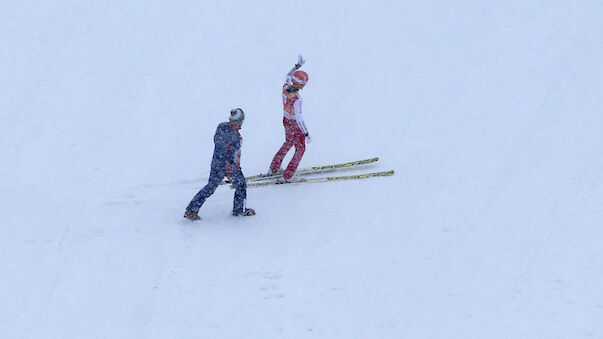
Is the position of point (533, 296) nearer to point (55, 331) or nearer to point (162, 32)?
point (55, 331)

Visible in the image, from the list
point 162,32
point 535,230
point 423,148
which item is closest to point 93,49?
point 162,32

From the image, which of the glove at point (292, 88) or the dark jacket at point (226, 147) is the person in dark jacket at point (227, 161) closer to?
the dark jacket at point (226, 147)

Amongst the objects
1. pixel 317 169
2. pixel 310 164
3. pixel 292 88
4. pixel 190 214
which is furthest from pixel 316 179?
pixel 190 214

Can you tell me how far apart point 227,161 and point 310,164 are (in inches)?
114

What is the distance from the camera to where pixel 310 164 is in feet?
39.6

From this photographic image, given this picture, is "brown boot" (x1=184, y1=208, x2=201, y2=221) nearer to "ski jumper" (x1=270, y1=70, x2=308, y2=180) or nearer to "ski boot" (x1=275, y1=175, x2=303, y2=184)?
"ski boot" (x1=275, y1=175, x2=303, y2=184)

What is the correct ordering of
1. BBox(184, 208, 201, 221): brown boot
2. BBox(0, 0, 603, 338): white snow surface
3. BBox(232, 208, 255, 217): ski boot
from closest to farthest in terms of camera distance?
BBox(0, 0, 603, 338): white snow surface < BBox(184, 208, 201, 221): brown boot < BBox(232, 208, 255, 217): ski boot

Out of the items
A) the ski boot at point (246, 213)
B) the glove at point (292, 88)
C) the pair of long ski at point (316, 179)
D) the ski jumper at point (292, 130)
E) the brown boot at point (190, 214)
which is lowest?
the brown boot at point (190, 214)

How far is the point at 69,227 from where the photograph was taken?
934 cm

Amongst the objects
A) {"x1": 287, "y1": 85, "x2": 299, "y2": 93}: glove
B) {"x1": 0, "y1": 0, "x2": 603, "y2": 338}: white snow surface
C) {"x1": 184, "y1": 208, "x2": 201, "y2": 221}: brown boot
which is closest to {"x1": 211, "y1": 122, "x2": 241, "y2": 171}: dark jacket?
{"x1": 184, "y1": 208, "x2": 201, "y2": 221}: brown boot

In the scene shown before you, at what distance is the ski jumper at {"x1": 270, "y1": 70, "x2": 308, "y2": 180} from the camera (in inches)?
415

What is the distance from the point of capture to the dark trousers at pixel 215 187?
375 inches

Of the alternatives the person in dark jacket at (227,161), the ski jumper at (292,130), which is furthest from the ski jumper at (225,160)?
the ski jumper at (292,130)

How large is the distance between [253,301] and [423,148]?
5.60 meters
